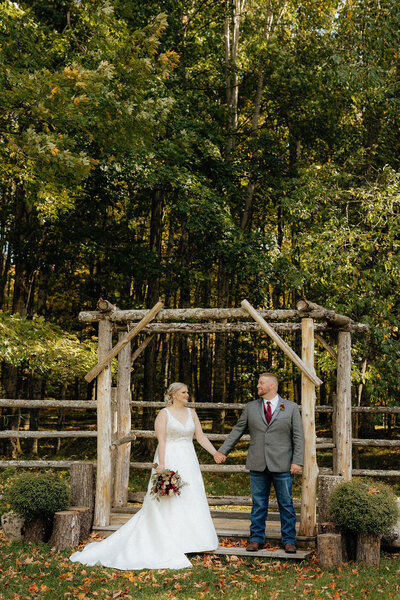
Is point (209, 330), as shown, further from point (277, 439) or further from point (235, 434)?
point (277, 439)

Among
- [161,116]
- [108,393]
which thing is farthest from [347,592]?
[161,116]

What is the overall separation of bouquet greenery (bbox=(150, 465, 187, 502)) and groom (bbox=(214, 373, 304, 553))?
0.54 metres

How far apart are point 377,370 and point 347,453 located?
12.4 ft

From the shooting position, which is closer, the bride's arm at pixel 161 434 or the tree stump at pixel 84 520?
the bride's arm at pixel 161 434

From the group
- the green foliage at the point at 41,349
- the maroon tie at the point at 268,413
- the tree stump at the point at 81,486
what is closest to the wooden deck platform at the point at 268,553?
the maroon tie at the point at 268,413

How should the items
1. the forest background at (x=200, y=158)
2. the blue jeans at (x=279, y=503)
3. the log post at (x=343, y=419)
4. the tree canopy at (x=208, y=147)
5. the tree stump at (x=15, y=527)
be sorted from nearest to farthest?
1. the blue jeans at (x=279, y=503)
2. the tree stump at (x=15, y=527)
3. the log post at (x=343, y=419)
4. the tree canopy at (x=208, y=147)
5. the forest background at (x=200, y=158)

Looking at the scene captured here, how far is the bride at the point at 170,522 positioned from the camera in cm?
690

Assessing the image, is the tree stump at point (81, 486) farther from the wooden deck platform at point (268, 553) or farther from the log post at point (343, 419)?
the log post at point (343, 419)

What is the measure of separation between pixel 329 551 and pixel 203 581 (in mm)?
1472

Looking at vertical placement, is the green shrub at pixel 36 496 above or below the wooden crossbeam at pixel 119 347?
below

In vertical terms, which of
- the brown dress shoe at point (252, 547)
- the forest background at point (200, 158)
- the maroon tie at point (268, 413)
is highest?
the forest background at point (200, 158)

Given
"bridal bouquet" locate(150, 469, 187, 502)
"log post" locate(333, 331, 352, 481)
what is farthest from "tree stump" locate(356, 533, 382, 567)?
"bridal bouquet" locate(150, 469, 187, 502)

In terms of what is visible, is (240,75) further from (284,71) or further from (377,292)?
(377,292)

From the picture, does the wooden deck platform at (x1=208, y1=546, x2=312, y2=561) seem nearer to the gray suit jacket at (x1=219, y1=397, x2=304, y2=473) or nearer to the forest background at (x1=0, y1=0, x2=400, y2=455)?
the gray suit jacket at (x1=219, y1=397, x2=304, y2=473)
